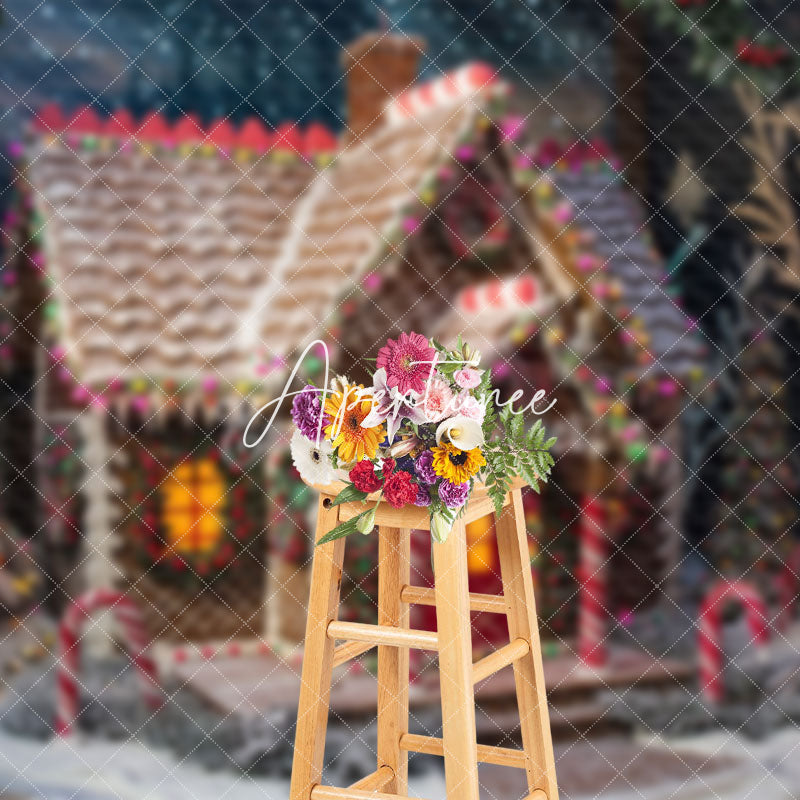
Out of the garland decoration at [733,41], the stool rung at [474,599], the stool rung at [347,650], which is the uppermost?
the garland decoration at [733,41]

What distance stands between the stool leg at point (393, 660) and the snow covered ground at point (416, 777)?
4.42ft

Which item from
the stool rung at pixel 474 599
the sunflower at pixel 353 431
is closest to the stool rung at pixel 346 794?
the stool rung at pixel 474 599

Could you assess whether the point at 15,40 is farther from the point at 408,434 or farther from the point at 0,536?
the point at 408,434

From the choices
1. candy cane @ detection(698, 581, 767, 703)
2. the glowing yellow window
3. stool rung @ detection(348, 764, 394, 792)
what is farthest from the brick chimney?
stool rung @ detection(348, 764, 394, 792)

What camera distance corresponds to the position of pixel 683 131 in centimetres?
484

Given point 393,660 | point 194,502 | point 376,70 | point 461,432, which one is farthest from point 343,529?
point 376,70

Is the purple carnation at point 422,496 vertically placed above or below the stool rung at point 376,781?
above

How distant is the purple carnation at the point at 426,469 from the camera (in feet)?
6.18

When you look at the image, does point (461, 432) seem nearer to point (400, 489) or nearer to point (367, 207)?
point (400, 489)

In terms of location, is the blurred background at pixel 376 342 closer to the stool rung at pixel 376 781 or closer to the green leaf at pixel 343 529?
the stool rung at pixel 376 781

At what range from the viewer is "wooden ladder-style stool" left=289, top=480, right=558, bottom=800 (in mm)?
1896

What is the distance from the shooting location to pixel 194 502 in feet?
13.7

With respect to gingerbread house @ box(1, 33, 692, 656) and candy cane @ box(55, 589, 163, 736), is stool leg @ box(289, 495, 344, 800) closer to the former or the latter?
gingerbread house @ box(1, 33, 692, 656)

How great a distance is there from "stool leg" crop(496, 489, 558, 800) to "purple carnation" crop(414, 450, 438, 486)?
10.2 inches
